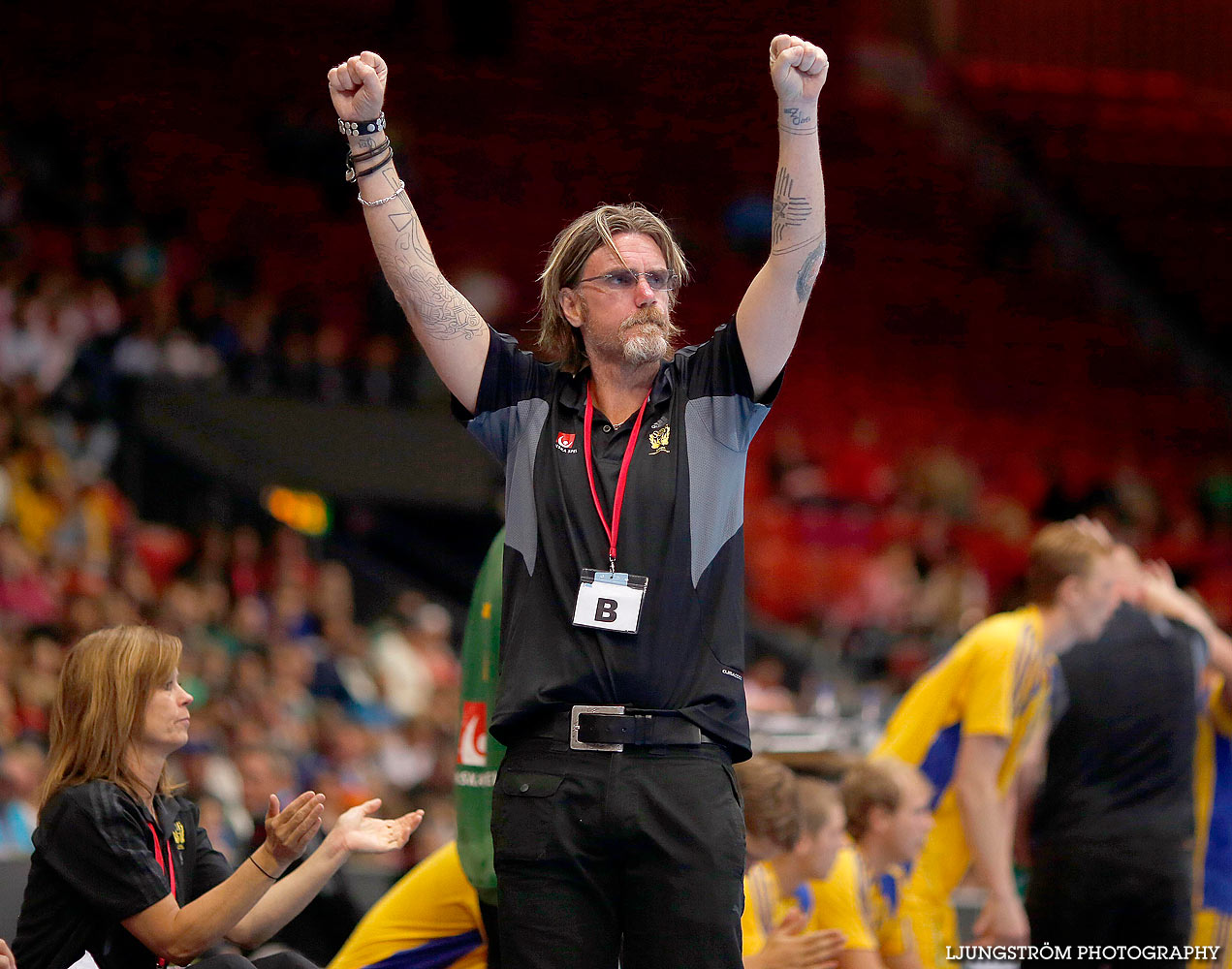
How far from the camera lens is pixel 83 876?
336 cm

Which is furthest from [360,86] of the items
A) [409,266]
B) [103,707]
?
[103,707]

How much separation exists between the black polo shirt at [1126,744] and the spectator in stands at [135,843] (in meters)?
2.67

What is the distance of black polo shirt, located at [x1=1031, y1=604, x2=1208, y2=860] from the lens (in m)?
5.20

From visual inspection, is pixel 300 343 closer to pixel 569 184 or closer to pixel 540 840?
pixel 569 184

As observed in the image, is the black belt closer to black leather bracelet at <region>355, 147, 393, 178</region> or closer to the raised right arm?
the raised right arm

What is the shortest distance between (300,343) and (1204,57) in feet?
38.2

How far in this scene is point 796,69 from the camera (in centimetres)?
298

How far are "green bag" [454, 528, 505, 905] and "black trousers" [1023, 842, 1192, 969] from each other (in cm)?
206

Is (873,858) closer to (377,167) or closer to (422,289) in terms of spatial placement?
(422,289)

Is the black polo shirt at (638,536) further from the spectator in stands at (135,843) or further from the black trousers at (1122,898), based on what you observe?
the black trousers at (1122,898)

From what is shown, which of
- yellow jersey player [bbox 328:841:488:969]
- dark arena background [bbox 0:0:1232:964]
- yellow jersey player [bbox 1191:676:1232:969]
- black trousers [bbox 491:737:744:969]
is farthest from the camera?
dark arena background [bbox 0:0:1232:964]

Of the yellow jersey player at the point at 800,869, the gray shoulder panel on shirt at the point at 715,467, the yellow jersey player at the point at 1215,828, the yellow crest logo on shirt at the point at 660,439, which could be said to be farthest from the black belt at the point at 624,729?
the yellow jersey player at the point at 1215,828

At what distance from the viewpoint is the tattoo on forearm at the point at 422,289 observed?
125 inches

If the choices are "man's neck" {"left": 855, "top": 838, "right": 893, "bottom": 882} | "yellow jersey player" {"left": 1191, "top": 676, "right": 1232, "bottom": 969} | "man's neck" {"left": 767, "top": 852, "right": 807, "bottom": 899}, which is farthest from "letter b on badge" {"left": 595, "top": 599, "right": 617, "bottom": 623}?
"yellow jersey player" {"left": 1191, "top": 676, "right": 1232, "bottom": 969}
